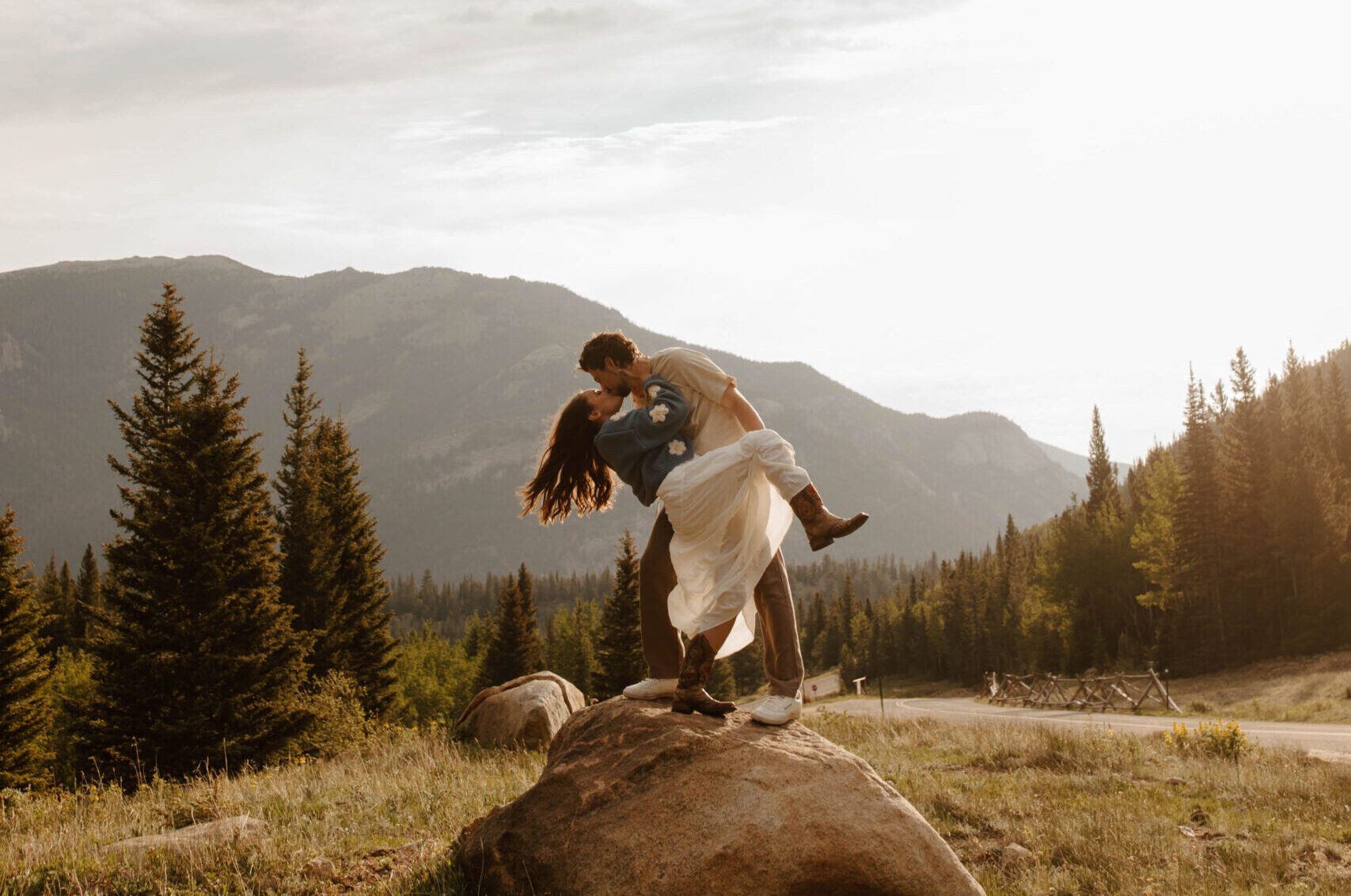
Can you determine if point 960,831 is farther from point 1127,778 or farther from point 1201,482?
point 1201,482

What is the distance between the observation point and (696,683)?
243 inches

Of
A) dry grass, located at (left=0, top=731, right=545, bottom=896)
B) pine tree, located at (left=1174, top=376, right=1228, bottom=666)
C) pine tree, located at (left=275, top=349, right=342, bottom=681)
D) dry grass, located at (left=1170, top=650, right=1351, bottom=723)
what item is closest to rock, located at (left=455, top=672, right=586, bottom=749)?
dry grass, located at (left=0, top=731, right=545, bottom=896)

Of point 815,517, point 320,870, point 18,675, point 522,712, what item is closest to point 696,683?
point 815,517

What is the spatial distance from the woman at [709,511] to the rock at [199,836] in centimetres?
360

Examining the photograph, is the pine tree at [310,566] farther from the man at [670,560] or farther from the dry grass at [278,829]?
the man at [670,560]

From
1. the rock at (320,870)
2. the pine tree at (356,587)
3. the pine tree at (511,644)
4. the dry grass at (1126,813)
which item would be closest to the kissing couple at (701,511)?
the rock at (320,870)

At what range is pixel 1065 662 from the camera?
225ft

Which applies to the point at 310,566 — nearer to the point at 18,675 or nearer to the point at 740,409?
the point at 18,675

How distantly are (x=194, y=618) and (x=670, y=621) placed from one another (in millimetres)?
22549

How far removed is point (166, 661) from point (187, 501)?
171 inches

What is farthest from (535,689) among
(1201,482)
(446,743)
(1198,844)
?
(1201,482)

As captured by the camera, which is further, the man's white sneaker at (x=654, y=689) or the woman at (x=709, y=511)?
the man's white sneaker at (x=654, y=689)

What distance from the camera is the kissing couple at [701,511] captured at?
6.06 m

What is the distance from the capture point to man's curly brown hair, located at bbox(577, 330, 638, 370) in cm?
670
